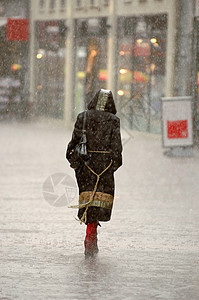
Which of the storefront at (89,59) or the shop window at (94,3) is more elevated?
the shop window at (94,3)

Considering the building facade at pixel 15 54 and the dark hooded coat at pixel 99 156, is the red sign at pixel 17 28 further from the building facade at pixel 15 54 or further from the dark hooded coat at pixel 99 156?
the dark hooded coat at pixel 99 156

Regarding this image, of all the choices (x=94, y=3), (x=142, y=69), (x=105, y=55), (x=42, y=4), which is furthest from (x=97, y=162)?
(x=42, y=4)

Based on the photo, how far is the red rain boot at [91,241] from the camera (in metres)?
8.84

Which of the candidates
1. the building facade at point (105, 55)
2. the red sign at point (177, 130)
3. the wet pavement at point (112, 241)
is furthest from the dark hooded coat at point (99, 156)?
the building facade at point (105, 55)

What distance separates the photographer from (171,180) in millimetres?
15805

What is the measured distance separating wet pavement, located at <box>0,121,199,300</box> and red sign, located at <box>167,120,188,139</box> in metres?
2.33

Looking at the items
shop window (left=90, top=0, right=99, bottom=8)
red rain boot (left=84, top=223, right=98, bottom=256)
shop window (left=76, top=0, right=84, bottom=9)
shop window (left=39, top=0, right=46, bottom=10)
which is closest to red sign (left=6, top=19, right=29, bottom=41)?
shop window (left=39, top=0, right=46, bottom=10)

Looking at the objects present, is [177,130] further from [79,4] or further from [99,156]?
[79,4]

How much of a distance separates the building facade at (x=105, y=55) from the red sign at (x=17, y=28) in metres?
0.65

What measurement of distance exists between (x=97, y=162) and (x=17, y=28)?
120ft

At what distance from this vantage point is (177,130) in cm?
2017

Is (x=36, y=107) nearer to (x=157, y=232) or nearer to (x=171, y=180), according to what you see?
(x=171, y=180)

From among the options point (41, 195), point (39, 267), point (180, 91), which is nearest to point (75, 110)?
point (180, 91)

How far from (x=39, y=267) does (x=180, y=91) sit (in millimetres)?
14733
